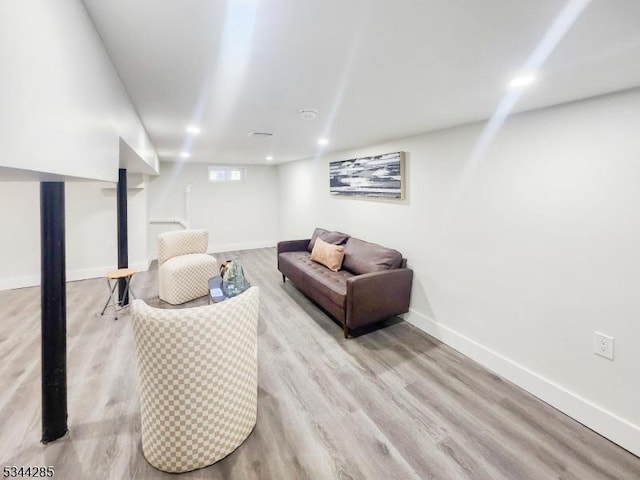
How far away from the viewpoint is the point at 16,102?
2.06ft

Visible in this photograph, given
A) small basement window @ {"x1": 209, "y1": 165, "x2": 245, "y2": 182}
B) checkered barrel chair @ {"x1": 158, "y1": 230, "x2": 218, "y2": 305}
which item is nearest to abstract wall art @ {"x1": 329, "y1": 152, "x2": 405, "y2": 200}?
checkered barrel chair @ {"x1": 158, "y1": 230, "x2": 218, "y2": 305}

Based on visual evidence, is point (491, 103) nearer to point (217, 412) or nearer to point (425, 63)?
point (425, 63)

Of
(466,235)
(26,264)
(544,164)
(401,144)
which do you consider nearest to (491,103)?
(544,164)

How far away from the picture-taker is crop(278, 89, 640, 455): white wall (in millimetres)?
1766

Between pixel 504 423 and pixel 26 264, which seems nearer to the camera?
pixel 504 423

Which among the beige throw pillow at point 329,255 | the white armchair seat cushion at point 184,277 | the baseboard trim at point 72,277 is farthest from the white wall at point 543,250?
the baseboard trim at point 72,277

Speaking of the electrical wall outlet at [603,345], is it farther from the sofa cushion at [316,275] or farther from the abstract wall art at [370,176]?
the abstract wall art at [370,176]

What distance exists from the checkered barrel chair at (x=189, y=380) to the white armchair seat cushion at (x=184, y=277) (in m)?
2.32

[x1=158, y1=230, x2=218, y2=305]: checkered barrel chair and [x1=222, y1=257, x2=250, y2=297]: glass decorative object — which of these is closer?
[x1=222, y1=257, x2=250, y2=297]: glass decorative object

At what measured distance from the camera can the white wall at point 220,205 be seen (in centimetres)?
627

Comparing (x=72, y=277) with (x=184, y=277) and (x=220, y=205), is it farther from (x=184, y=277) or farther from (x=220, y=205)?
(x=220, y=205)

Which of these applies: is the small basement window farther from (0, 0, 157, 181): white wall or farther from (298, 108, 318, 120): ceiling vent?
(0, 0, 157, 181): white wall

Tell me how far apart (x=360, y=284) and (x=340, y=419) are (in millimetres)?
1204

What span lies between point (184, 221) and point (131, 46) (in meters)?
5.47
